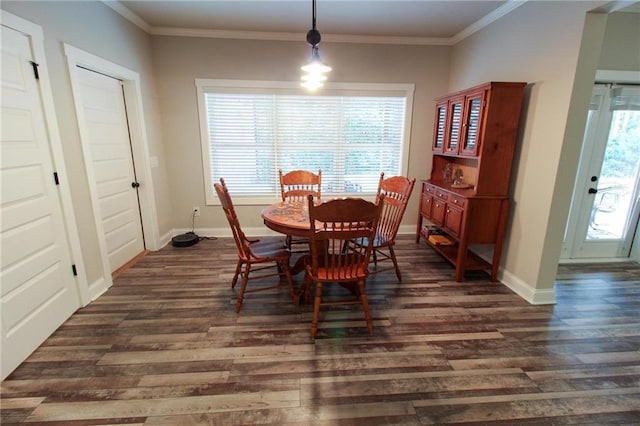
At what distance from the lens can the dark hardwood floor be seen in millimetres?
1573

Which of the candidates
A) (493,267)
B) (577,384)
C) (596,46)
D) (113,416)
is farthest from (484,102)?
(113,416)

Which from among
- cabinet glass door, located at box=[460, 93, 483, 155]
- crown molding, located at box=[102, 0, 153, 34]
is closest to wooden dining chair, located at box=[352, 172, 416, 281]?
cabinet glass door, located at box=[460, 93, 483, 155]

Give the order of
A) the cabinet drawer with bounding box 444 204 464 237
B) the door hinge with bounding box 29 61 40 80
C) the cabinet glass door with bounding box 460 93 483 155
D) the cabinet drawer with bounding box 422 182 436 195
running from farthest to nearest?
the cabinet drawer with bounding box 422 182 436 195 → the cabinet drawer with bounding box 444 204 464 237 → the cabinet glass door with bounding box 460 93 483 155 → the door hinge with bounding box 29 61 40 80

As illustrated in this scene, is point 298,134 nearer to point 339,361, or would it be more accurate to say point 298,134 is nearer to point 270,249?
point 270,249

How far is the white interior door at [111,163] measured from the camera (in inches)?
108

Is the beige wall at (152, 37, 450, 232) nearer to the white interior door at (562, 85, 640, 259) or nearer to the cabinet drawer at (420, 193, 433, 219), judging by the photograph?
the cabinet drawer at (420, 193, 433, 219)

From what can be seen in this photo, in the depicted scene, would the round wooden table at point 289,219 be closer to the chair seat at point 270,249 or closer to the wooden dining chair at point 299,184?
the chair seat at point 270,249

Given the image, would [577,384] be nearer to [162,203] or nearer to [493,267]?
[493,267]

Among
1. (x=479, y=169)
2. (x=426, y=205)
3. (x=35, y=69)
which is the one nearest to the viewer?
(x=35, y=69)

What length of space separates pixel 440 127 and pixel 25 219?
4076 mm

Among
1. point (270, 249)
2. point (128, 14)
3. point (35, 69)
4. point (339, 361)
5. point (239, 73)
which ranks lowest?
point (339, 361)

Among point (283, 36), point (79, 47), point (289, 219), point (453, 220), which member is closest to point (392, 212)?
point (453, 220)

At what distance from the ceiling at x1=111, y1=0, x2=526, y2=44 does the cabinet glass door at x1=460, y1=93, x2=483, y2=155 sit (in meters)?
0.93

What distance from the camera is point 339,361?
1924 millimetres
